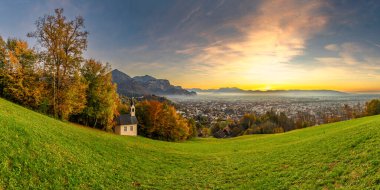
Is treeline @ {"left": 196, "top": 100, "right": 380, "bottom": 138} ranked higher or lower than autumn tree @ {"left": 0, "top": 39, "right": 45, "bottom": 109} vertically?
lower

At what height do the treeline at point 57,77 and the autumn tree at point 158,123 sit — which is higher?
the treeline at point 57,77

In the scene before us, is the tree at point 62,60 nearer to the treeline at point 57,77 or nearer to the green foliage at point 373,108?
the treeline at point 57,77

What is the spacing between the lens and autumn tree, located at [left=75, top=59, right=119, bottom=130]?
44.4 meters

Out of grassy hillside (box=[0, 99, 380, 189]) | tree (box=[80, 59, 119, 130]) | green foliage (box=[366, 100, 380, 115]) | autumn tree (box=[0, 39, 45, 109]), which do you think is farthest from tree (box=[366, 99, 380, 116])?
autumn tree (box=[0, 39, 45, 109])

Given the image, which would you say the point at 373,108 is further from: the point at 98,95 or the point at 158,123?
the point at 98,95

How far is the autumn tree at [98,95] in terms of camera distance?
44375 millimetres

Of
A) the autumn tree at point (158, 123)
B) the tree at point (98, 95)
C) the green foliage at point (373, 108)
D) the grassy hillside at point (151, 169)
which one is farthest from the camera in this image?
the green foliage at point (373, 108)


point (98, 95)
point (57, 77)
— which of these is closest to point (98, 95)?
point (98, 95)

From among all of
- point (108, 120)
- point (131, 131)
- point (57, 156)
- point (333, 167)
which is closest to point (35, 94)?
point (108, 120)

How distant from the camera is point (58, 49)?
36.2 meters

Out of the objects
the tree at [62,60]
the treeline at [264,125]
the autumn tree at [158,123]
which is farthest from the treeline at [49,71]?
the treeline at [264,125]

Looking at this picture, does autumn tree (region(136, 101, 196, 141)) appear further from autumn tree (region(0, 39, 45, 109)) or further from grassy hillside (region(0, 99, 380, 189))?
grassy hillside (region(0, 99, 380, 189))

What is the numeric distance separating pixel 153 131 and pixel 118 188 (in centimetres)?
4934

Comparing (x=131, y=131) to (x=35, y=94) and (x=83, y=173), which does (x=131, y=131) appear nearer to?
(x=35, y=94)
